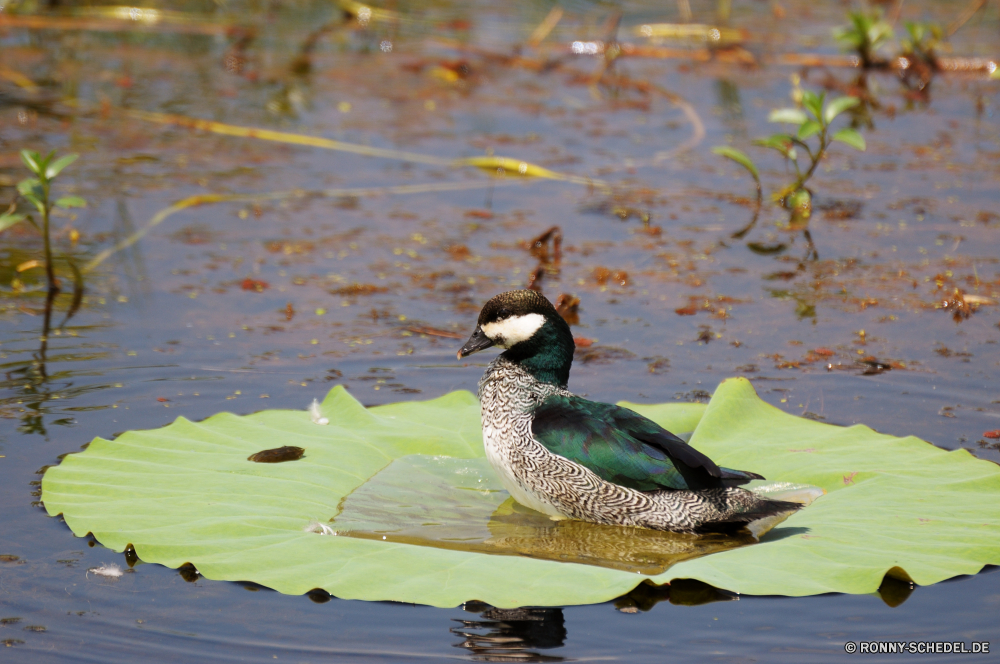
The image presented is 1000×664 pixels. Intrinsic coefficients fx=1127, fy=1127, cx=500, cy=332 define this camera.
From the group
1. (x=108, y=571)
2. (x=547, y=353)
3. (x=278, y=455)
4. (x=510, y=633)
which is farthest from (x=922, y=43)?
(x=108, y=571)

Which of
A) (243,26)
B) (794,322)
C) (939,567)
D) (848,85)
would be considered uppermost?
(243,26)

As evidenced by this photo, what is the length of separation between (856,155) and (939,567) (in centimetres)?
729

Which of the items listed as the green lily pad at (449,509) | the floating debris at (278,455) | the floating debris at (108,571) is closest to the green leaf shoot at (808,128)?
the green lily pad at (449,509)

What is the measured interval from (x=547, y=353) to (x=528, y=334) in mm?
122

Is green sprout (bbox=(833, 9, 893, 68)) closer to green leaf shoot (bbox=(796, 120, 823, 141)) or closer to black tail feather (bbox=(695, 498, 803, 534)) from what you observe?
green leaf shoot (bbox=(796, 120, 823, 141))

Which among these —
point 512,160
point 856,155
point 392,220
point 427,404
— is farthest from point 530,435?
point 856,155

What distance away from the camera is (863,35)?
12.5 m

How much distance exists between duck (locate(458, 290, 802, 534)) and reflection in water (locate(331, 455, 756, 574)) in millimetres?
69

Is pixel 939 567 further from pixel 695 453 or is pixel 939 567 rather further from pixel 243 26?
pixel 243 26

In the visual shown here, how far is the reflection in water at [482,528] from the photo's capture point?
4305 mm

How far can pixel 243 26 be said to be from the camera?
14633 millimetres

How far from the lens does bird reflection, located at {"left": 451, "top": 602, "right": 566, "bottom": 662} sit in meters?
3.69

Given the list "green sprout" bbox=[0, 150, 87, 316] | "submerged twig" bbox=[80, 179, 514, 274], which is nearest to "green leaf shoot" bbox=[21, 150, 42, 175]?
"green sprout" bbox=[0, 150, 87, 316]

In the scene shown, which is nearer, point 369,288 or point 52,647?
point 52,647
